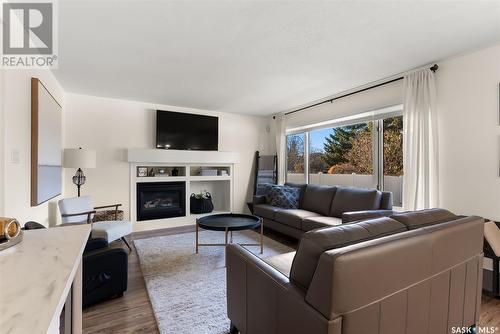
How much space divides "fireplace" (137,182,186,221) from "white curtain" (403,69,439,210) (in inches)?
150

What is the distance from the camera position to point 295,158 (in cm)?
545

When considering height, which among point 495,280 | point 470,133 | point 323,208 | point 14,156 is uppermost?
point 470,133

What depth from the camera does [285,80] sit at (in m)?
3.46

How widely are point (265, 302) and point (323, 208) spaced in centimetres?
278

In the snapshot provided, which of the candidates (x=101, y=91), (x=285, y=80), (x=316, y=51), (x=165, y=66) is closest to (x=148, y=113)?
(x=101, y=91)

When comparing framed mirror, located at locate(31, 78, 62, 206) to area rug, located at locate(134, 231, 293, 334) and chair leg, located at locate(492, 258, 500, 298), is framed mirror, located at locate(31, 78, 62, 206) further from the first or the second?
chair leg, located at locate(492, 258, 500, 298)

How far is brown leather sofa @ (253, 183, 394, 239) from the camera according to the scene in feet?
10.8

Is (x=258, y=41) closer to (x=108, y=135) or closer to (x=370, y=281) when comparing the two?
(x=370, y=281)

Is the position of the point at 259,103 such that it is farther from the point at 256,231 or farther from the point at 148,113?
the point at 256,231

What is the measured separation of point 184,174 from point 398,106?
12.8 ft

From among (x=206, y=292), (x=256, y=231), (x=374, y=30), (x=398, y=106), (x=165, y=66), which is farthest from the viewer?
(x=256, y=231)

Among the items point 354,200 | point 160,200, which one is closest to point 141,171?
point 160,200

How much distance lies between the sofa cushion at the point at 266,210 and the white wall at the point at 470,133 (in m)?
2.31

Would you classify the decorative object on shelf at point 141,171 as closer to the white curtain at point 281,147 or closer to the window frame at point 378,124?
the white curtain at point 281,147
